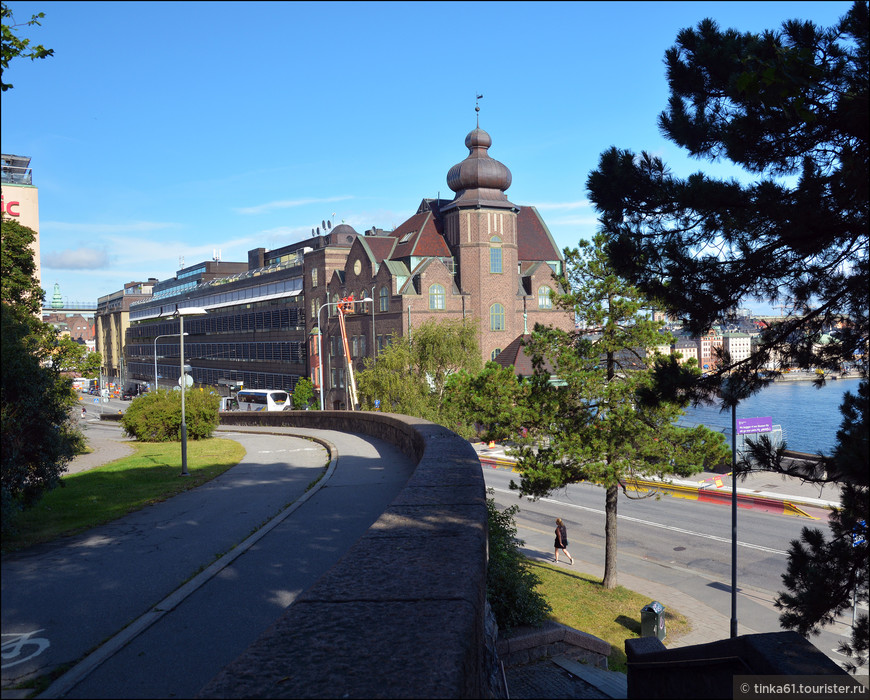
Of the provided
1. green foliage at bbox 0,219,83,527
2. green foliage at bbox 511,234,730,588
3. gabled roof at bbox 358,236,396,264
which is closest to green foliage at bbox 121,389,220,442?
green foliage at bbox 511,234,730,588

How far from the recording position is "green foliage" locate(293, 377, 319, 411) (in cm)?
7394

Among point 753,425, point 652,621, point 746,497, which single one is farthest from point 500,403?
point 753,425

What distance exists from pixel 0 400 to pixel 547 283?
6519 centimetres

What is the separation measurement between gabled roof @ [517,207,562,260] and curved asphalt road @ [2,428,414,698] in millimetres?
63134

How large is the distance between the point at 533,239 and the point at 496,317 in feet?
49.4

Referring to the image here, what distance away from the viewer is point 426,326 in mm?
45875

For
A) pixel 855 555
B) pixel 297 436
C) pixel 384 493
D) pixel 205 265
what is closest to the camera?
pixel 855 555

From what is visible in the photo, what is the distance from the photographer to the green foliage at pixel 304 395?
73938 mm

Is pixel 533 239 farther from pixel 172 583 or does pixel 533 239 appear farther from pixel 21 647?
pixel 21 647

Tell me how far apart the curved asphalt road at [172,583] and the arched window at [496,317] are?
5158cm

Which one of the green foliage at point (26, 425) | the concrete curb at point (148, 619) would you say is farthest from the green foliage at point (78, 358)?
the concrete curb at point (148, 619)

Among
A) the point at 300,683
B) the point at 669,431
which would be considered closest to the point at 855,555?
the point at 300,683

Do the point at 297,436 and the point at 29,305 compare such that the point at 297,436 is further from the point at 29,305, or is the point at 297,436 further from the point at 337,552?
the point at 337,552

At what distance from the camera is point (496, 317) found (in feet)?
214
